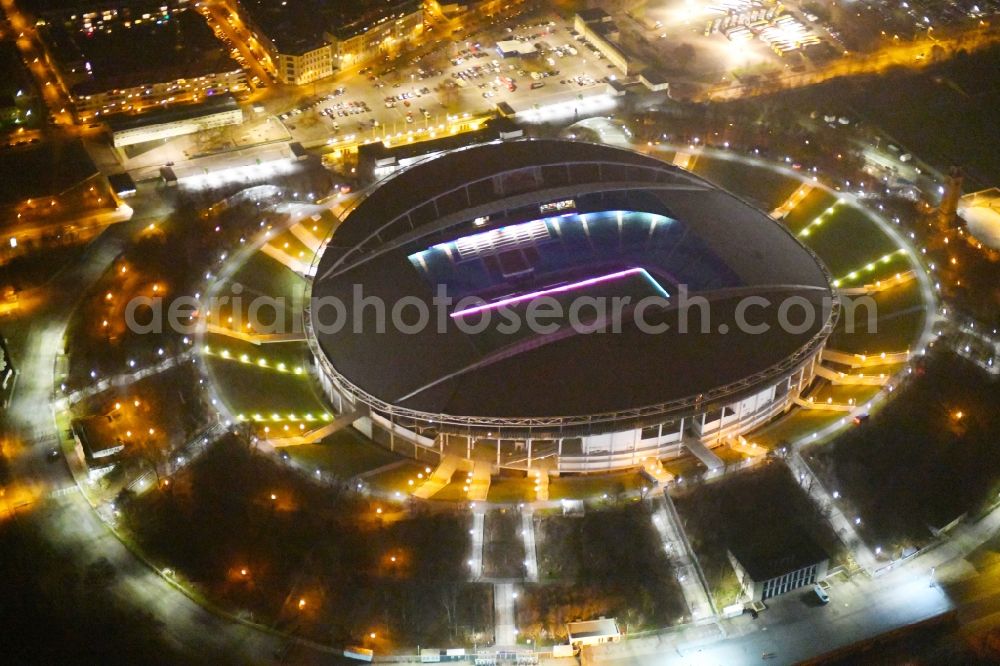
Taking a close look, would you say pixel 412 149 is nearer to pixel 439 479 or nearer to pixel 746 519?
pixel 439 479

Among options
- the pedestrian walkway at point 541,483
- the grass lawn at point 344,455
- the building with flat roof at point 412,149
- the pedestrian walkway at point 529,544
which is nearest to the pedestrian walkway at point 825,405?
the pedestrian walkway at point 541,483

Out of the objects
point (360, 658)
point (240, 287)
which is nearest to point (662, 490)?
Answer: point (360, 658)

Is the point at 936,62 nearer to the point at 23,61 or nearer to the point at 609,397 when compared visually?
the point at 609,397

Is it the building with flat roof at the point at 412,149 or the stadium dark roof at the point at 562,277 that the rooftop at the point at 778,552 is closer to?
the stadium dark roof at the point at 562,277

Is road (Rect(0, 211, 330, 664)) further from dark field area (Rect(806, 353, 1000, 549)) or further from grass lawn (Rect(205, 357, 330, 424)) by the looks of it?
dark field area (Rect(806, 353, 1000, 549))

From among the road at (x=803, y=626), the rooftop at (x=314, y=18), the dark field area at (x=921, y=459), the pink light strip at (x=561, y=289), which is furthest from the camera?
the rooftop at (x=314, y=18)

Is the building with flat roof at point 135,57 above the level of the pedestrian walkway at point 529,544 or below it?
above

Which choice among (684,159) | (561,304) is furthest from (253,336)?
(684,159)
